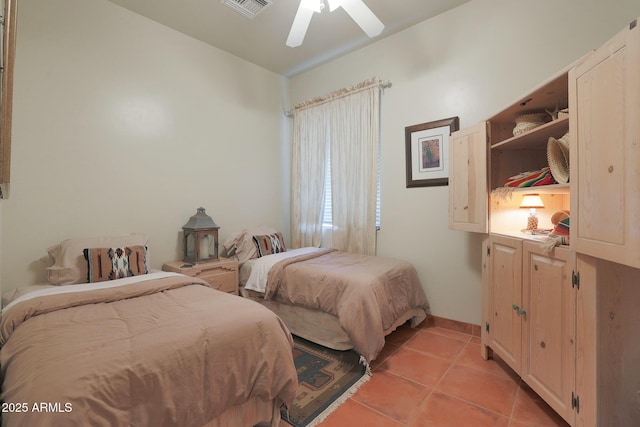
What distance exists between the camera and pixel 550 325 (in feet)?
4.99

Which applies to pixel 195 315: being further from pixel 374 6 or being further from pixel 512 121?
pixel 374 6

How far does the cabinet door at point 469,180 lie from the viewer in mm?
2084

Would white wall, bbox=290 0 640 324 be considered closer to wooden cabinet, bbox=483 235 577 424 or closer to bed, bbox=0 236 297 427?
wooden cabinet, bbox=483 235 577 424

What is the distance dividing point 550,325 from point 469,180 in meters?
1.10

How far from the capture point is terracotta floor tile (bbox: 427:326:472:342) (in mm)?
2551

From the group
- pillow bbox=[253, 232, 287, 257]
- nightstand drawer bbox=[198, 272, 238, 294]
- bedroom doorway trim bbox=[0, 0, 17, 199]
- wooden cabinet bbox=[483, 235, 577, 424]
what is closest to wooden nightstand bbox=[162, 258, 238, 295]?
nightstand drawer bbox=[198, 272, 238, 294]

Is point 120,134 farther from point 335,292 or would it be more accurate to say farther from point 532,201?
point 532,201

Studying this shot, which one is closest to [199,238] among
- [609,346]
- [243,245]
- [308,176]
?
[243,245]

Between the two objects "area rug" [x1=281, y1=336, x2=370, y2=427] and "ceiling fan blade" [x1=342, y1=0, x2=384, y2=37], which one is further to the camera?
"ceiling fan blade" [x1=342, y1=0, x2=384, y2=37]

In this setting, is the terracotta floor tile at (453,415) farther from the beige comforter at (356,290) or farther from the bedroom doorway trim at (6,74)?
the bedroom doorway trim at (6,74)

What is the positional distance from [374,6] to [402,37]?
0.53 m

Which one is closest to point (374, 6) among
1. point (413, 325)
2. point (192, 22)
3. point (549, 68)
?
point (549, 68)

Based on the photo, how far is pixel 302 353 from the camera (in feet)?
7.59

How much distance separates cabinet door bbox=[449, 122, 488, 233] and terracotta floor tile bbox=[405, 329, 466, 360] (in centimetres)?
101
